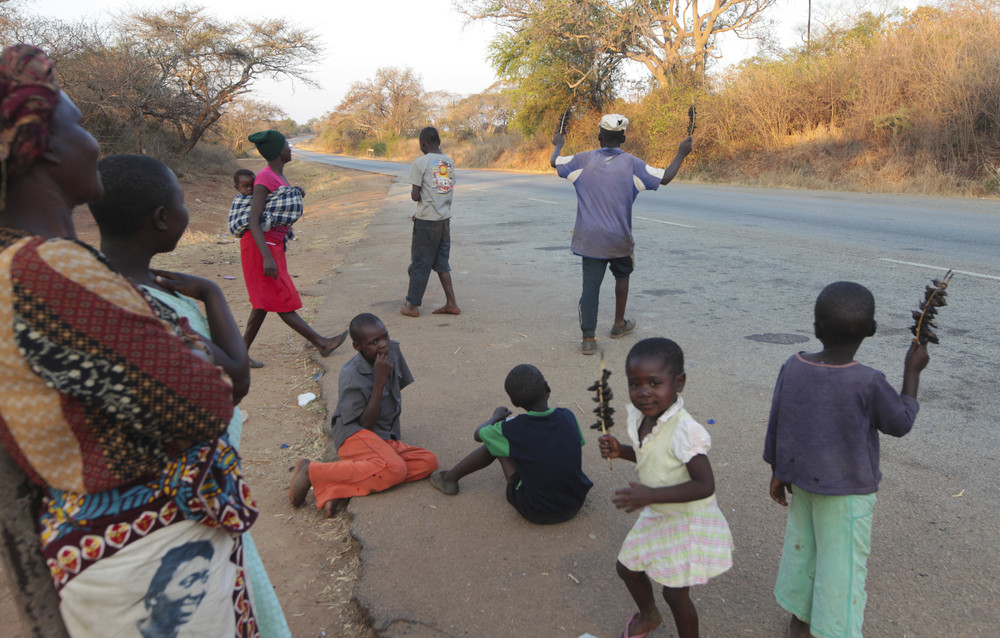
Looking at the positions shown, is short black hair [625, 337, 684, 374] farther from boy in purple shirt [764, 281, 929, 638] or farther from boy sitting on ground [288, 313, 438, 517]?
boy sitting on ground [288, 313, 438, 517]

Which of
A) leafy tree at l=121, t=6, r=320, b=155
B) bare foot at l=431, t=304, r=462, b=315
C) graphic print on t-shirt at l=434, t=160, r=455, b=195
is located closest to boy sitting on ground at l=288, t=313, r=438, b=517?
bare foot at l=431, t=304, r=462, b=315

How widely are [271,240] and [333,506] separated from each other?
2787mm

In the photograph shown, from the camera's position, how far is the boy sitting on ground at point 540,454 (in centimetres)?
314

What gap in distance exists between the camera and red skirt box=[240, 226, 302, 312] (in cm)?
556

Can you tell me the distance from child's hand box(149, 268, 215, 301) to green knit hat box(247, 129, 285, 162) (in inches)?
156

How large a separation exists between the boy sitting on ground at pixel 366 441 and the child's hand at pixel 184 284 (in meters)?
1.76

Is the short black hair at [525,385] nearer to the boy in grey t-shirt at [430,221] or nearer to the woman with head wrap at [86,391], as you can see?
the woman with head wrap at [86,391]

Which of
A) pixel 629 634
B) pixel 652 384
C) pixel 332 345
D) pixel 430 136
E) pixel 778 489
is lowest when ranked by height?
pixel 629 634

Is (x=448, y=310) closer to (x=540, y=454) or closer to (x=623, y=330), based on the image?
(x=623, y=330)

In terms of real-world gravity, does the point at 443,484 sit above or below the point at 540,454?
below

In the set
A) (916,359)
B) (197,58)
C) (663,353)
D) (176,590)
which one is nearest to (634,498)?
(663,353)

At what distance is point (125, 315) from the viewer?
131 centimetres

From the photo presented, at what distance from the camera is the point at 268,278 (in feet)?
18.4

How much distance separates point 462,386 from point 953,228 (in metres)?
9.40
